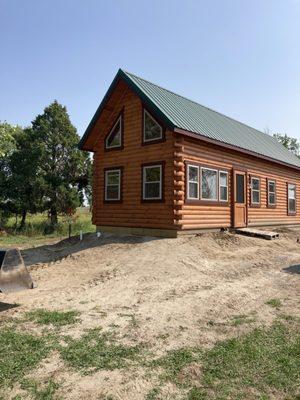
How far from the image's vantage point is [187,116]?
15.9m

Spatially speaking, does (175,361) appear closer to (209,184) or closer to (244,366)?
(244,366)

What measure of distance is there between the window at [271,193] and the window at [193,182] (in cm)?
733

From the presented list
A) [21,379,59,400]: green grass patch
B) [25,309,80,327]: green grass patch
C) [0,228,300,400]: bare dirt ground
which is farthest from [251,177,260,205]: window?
[21,379,59,400]: green grass patch

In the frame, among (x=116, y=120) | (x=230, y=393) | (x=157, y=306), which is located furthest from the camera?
(x=116, y=120)

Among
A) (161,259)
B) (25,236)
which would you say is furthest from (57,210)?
(161,259)

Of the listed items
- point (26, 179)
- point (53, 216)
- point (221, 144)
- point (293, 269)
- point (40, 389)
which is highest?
point (221, 144)

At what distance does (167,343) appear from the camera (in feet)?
17.6

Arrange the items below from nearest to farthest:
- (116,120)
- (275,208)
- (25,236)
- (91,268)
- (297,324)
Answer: (297,324) < (91,268) < (116,120) < (275,208) < (25,236)

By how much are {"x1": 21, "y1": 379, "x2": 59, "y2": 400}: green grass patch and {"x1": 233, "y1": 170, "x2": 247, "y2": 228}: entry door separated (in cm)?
1380

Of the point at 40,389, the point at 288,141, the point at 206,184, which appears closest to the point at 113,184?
the point at 206,184

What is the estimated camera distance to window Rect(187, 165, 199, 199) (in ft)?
48.0

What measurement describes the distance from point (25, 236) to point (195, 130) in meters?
15.4

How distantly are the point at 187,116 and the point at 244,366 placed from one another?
41.6ft

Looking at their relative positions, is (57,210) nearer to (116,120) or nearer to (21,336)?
(116,120)
